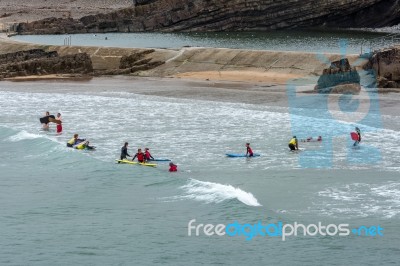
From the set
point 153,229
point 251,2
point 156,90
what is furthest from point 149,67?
point 153,229

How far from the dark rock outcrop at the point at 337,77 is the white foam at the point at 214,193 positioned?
23.5m

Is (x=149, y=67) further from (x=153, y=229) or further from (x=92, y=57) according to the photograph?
(x=153, y=229)

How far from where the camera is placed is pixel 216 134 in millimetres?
40938

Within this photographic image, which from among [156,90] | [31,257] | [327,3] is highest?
[327,3]

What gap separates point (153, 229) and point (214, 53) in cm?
4401

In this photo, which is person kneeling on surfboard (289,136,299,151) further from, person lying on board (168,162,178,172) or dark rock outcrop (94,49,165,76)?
dark rock outcrop (94,49,165,76)

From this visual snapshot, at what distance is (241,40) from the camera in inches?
3551

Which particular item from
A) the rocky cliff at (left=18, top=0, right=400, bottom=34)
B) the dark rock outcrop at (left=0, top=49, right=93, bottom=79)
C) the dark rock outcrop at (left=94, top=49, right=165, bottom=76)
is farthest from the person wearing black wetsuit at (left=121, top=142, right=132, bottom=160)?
the rocky cliff at (left=18, top=0, right=400, bottom=34)

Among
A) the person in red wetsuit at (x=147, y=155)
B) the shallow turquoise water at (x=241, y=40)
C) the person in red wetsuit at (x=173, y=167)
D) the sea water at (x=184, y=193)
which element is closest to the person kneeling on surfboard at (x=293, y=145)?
the sea water at (x=184, y=193)

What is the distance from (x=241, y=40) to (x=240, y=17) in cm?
1367

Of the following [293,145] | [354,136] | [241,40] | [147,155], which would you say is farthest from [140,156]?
[241,40]

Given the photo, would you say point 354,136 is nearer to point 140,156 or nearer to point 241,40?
point 140,156

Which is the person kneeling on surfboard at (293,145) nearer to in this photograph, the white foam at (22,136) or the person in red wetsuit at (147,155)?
the person in red wetsuit at (147,155)

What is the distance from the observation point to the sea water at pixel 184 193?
23.8 m
